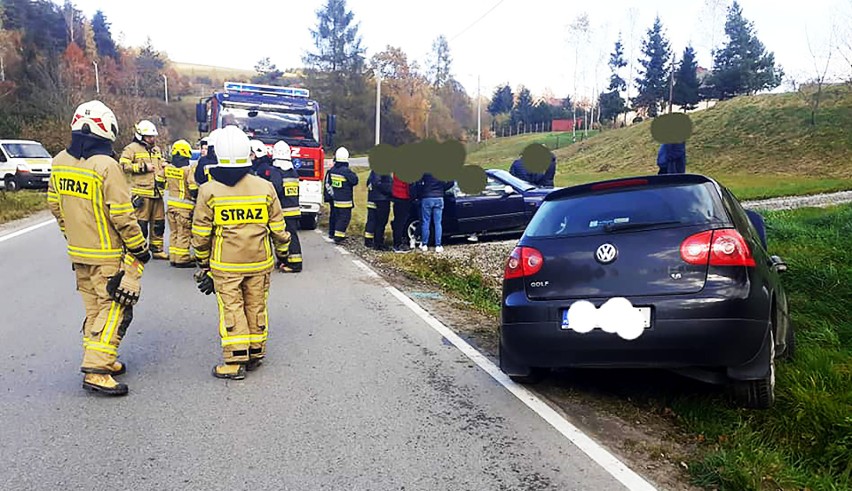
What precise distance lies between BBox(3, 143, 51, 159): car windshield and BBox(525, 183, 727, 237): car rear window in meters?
23.7

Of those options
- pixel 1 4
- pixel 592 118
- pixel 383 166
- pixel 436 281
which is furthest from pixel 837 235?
pixel 1 4

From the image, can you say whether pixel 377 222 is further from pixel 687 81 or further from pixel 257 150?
pixel 687 81

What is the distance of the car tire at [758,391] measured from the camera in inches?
166

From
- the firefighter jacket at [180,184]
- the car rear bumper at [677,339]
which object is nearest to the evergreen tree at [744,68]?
the firefighter jacket at [180,184]

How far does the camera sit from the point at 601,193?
4719 mm

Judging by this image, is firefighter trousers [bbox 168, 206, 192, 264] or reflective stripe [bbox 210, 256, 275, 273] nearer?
reflective stripe [bbox 210, 256, 275, 273]

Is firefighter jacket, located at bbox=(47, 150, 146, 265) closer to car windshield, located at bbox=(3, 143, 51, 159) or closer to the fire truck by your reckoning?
the fire truck

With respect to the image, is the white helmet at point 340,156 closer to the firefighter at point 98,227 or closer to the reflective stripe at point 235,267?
the reflective stripe at point 235,267

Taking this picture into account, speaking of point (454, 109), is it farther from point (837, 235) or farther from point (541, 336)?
point (541, 336)

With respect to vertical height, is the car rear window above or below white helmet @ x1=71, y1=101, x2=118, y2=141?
below

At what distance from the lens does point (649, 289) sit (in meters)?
4.12

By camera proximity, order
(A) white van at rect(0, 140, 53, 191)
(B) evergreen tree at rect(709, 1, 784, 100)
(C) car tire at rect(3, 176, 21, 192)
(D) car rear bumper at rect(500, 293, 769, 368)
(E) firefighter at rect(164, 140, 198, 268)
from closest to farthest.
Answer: (D) car rear bumper at rect(500, 293, 769, 368)
(E) firefighter at rect(164, 140, 198, 268)
(A) white van at rect(0, 140, 53, 191)
(C) car tire at rect(3, 176, 21, 192)
(B) evergreen tree at rect(709, 1, 784, 100)

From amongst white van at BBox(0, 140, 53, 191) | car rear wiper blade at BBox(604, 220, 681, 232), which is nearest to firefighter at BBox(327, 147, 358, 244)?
car rear wiper blade at BBox(604, 220, 681, 232)

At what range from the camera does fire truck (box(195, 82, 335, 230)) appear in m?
14.8
